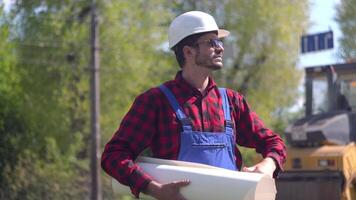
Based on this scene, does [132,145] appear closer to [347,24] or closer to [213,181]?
[213,181]

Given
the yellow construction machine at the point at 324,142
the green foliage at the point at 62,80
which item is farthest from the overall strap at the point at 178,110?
the green foliage at the point at 62,80

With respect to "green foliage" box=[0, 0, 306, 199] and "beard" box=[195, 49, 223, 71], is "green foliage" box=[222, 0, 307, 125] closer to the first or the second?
"green foliage" box=[0, 0, 306, 199]

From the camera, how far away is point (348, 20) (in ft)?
Result: 128

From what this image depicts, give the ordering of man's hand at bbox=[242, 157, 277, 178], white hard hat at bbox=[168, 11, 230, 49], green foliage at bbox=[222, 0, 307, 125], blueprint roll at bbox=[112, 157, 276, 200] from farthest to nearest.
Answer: green foliage at bbox=[222, 0, 307, 125] → white hard hat at bbox=[168, 11, 230, 49] → man's hand at bbox=[242, 157, 277, 178] → blueprint roll at bbox=[112, 157, 276, 200]

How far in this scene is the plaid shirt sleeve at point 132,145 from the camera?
3355 millimetres

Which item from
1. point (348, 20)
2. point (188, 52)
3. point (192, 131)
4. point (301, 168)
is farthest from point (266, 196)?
point (348, 20)

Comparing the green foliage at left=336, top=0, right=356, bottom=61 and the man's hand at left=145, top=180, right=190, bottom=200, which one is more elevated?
the man's hand at left=145, top=180, right=190, bottom=200

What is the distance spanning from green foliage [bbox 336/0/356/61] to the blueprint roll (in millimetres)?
34867

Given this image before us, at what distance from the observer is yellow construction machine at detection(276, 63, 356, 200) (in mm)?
10586

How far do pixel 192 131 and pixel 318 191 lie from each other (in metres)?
7.30

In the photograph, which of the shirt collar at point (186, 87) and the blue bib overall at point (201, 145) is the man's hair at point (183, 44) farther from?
the blue bib overall at point (201, 145)

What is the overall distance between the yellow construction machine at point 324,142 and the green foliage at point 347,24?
24.9 m

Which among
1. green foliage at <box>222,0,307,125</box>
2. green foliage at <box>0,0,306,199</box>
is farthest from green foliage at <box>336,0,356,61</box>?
green foliage at <box>0,0,306,199</box>

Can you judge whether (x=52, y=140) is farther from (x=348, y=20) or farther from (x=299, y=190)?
(x=348, y=20)
